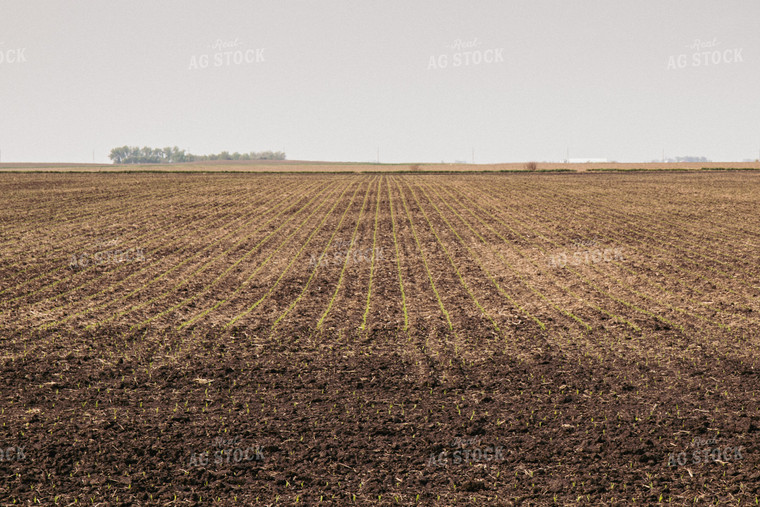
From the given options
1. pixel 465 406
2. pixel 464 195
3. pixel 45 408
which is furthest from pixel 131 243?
pixel 464 195

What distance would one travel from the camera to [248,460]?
5.66 m

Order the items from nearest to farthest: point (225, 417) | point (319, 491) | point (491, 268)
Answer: point (319, 491), point (225, 417), point (491, 268)

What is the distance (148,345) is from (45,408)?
2.21 m

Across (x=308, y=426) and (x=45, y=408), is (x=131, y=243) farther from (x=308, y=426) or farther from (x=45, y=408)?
(x=308, y=426)
